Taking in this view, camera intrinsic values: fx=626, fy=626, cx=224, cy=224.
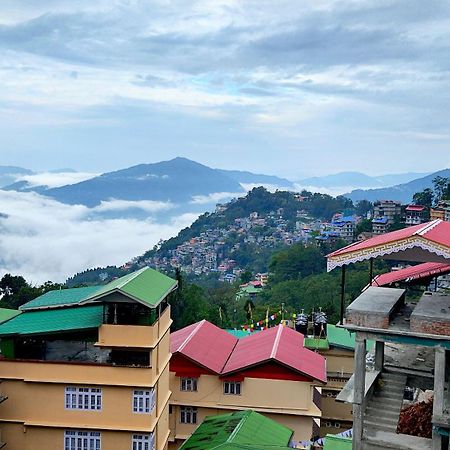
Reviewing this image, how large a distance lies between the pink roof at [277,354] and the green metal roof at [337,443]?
11.4 feet

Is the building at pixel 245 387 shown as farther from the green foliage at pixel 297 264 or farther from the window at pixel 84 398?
the green foliage at pixel 297 264

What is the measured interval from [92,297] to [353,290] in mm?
36513

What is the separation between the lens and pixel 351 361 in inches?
1021

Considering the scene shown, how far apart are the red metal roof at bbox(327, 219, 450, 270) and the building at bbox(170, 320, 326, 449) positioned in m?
9.50

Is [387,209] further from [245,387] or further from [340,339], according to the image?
[245,387]

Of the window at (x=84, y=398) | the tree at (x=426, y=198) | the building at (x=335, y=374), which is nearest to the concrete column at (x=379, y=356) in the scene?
the window at (x=84, y=398)

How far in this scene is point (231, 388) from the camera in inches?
807

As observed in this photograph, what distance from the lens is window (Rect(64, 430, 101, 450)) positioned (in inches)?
648

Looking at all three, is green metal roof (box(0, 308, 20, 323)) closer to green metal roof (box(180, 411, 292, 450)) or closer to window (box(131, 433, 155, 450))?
window (box(131, 433, 155, 450))

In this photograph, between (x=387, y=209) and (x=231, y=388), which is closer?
(x=231, y=388)

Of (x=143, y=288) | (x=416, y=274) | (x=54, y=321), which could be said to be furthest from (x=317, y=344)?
(x=416, y=274)

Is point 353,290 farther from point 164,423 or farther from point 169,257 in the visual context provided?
point 169,257

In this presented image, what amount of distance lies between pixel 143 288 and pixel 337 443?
251 inches

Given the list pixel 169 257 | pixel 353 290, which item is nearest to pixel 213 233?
pixel 169 257
